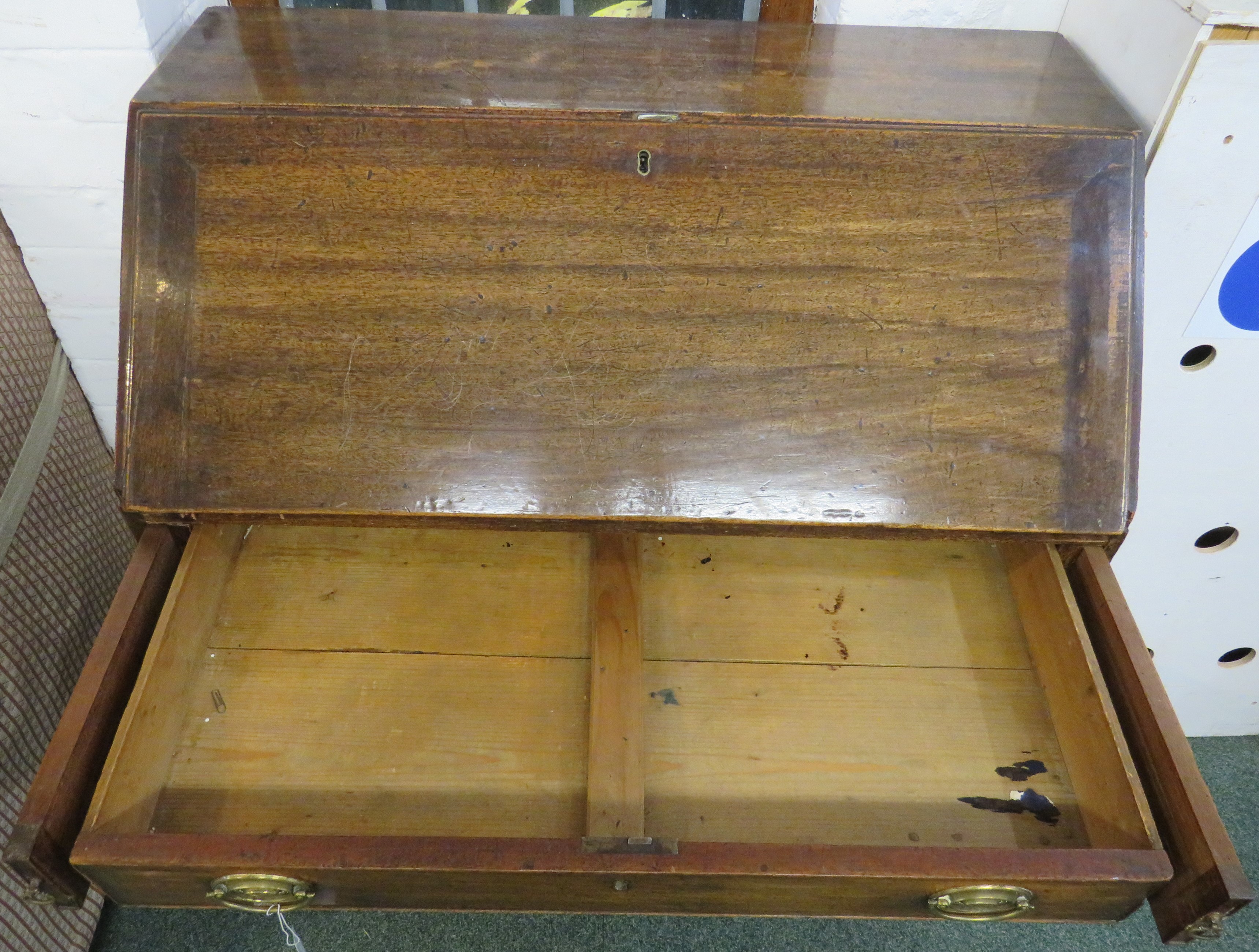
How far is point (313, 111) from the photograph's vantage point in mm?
909

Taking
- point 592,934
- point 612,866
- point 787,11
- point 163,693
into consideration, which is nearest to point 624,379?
point 612,866

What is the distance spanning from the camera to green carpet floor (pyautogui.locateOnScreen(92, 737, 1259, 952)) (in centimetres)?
139

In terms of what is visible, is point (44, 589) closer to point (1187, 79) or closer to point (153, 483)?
point (153, 483)

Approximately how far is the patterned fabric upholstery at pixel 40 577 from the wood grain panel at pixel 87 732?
A: 36 centimetres

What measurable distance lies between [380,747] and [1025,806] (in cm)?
72

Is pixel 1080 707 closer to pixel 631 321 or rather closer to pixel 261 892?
pixel 631 321

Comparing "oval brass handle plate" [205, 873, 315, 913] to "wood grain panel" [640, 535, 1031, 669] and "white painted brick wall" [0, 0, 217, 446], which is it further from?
"white painted brick wall" [0, 0, 217, 446]

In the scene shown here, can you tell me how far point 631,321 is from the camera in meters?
0.93

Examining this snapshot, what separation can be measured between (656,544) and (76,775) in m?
0.70

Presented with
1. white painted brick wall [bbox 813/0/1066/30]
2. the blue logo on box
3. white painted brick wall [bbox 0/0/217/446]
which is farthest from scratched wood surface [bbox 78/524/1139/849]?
white painted brick wall [bbox 813/0/1066/30]

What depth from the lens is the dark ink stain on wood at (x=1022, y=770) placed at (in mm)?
948

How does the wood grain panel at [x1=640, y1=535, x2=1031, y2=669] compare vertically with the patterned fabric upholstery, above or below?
above

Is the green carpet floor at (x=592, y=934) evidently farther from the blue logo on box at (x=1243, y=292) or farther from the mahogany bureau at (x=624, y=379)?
the blue logo on box at (x=1243, y=292)

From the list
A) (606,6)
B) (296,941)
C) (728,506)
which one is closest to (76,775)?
(296,941)
